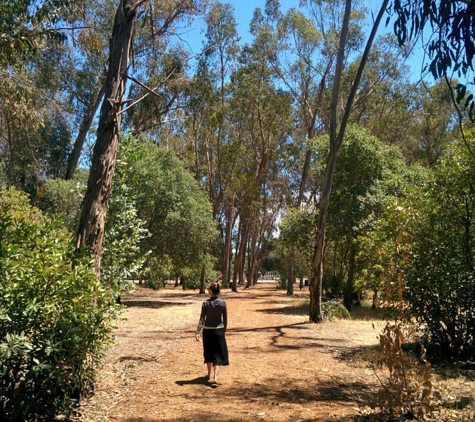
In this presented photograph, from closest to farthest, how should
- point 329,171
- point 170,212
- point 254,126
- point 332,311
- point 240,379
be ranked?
point 240,379 → point 329,171 → point 332,311 → point 170,212 → point 254,126

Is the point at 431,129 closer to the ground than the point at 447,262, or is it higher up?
higher up

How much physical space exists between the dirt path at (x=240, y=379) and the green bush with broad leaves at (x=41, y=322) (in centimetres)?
86

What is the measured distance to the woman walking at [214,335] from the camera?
7391mm

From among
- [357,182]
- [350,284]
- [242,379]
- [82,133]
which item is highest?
[82,133]

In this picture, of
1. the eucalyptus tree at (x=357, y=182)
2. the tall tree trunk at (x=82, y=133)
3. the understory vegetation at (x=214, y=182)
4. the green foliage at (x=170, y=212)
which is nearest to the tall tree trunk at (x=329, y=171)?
the understory vegetation at (x=214, y=182)

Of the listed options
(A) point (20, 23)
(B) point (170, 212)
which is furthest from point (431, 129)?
(A) point (20, 23)

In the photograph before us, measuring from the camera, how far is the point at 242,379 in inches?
308

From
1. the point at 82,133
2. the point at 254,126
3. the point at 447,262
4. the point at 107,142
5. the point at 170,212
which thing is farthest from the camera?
the point at 254,126

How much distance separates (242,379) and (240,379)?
35mm

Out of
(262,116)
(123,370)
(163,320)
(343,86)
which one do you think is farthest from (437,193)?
(262,116)

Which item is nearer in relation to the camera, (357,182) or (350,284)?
(357,182)

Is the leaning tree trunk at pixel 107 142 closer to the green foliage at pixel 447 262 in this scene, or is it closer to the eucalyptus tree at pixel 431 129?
the green foliage at pixel 447 262

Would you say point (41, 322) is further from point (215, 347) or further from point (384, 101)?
point (384, 101)

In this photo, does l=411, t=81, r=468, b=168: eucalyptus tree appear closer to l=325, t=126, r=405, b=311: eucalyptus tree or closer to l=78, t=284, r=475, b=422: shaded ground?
l=325, t=126, r=405, b=311: eucalyptus tree
